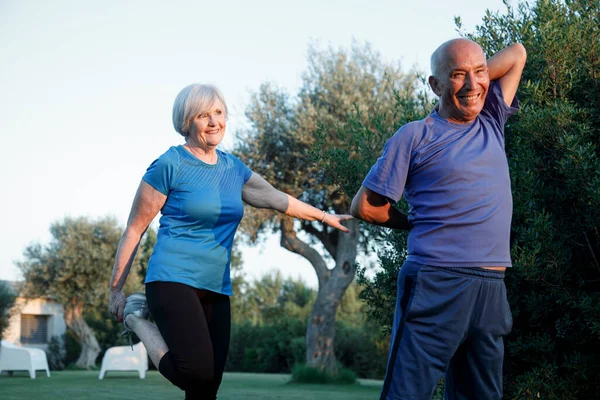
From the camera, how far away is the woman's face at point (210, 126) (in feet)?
12.0

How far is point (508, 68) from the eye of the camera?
10.2 ft

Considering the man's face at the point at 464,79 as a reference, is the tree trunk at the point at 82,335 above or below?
below

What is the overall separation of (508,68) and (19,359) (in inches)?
623

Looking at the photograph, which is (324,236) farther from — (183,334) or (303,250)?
(183,334)

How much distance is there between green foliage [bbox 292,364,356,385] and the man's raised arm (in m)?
14.1

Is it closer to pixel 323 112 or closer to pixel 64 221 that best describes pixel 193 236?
pixel 323 112

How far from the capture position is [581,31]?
5730 mm

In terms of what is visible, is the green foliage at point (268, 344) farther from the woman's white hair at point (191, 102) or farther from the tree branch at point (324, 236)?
the woman's white hair at point (191, 102)

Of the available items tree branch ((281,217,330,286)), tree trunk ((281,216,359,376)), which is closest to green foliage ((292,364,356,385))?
tree trunk ((281,216,359,376))

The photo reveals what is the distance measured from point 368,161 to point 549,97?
1896 millimetres

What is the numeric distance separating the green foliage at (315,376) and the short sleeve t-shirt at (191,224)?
524 inches

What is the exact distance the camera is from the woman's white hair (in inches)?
143

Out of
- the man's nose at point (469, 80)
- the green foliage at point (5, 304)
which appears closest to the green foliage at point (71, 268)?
the green foliage at point (5, 304)

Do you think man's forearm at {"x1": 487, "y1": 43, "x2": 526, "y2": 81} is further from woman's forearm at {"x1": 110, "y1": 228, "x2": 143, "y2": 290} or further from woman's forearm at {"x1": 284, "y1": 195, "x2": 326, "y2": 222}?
woman's forearm at {"x1": 110, "y1": 228, "x2": 143, "y2": 290}
